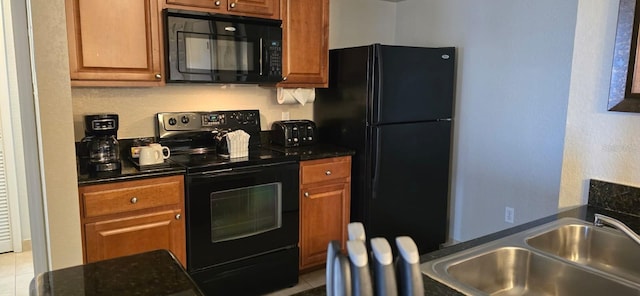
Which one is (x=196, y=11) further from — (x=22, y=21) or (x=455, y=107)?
(x=455, y=107)

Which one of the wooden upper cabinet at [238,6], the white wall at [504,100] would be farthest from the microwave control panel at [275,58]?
the white wall at [504,100]

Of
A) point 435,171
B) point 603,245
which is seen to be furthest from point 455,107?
point 603,245

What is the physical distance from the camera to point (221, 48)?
8.65ft

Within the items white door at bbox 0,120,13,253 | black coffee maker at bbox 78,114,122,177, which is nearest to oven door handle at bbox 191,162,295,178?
black coffee maker at bbox 78,114,122,177

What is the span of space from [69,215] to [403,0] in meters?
2.91

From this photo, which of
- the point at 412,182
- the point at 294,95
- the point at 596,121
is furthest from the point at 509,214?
the point at 294,95

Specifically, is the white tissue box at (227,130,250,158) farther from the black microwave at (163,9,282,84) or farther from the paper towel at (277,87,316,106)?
the paper towel at (277,87,316,106)

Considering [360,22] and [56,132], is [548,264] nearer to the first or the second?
[56,132]

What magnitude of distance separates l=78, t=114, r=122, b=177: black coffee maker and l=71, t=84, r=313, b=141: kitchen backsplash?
0.22m

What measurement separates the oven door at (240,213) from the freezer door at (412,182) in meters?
0.60

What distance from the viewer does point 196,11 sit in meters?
2.52

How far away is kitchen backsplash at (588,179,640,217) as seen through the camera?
1.67 m

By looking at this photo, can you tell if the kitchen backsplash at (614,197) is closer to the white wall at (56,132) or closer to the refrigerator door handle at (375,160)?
the refrigerator door handle at (375,160)

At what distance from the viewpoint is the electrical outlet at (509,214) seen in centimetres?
311
